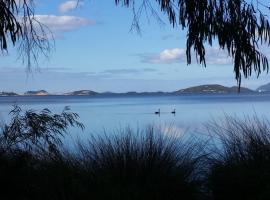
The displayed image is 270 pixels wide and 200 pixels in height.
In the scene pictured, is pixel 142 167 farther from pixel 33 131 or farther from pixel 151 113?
pixel 151 113

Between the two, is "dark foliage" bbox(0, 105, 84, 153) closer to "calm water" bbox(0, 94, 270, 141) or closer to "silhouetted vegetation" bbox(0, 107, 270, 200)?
"silhouetted vegetation" bbox(0, 107, 270, 200)

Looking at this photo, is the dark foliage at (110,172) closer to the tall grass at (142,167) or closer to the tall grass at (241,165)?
the tall grass at (142,167)

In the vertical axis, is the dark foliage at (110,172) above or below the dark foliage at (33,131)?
below

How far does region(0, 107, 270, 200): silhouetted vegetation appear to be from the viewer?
5.14 meters

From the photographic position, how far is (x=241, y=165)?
5691mm

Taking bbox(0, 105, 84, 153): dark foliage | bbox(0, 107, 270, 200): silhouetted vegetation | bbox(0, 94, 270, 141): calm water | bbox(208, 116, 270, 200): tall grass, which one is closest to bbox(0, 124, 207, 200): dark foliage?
bbox(0, 107, 270, 200): silhouetted vegetation

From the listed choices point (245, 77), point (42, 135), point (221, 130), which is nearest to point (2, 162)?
point (42, 135)

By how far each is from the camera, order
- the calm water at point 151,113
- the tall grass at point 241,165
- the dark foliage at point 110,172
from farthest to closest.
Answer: the calm water at point 151,113 → the tall grass at point 241,165 → the dark foliage at point 110,172

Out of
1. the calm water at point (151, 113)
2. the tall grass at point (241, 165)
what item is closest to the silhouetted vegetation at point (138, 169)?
the tall grass at point (241, 165)

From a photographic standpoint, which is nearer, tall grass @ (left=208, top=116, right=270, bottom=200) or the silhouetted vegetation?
the silhouetted vegetation

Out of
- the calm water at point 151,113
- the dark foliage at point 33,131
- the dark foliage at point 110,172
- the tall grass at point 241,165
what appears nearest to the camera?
the dark foliage at point 110,172

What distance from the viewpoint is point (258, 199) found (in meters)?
4.98

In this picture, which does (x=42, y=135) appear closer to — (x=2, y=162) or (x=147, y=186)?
(x=2, y=162)

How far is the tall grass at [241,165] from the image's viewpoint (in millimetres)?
5273
